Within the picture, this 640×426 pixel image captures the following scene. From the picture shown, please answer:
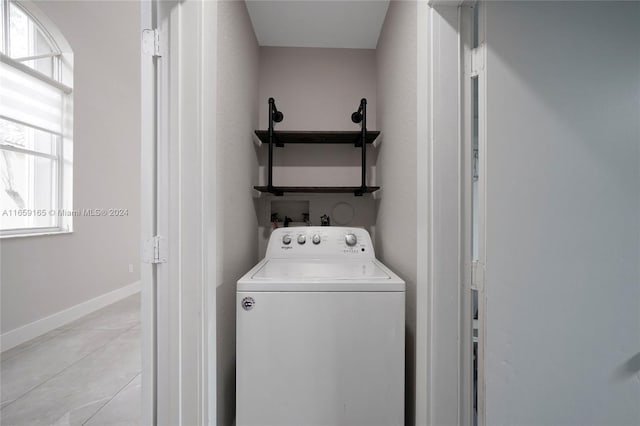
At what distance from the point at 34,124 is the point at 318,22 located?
2.73 metres

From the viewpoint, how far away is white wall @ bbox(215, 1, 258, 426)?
1.19 metres

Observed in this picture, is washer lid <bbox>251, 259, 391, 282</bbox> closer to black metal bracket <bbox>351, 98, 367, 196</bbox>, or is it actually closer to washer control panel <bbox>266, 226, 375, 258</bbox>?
washer control panel <bbox>266, 226, 375, 258</bbox>

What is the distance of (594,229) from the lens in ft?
2.78

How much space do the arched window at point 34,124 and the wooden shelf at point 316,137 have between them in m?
2.25

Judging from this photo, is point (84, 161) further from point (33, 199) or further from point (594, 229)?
point (594, 229)

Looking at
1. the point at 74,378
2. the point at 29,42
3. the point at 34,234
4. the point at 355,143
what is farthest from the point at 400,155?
the point at 29,42

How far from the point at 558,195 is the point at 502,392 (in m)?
0.65

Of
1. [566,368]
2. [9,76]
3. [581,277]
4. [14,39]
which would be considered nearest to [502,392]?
[566,368]

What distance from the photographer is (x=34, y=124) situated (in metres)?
2.46

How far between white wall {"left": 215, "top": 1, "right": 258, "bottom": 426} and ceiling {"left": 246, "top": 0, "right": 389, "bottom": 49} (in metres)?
0.16

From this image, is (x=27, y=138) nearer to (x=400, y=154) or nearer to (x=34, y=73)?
(x=34, y=73)

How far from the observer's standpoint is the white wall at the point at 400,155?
3.82 feet

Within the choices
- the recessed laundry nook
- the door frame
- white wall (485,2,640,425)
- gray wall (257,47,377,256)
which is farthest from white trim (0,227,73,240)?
white wall (485,2,640,425)

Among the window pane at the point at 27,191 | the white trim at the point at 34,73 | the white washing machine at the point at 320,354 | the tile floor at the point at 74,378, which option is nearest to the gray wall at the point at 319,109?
the white washing machine at the point at 320,354
